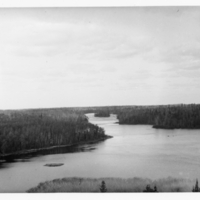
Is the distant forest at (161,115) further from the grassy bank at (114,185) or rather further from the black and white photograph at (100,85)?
the grassy bank at (114,185)

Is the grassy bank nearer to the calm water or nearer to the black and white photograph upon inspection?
the black and white photograph

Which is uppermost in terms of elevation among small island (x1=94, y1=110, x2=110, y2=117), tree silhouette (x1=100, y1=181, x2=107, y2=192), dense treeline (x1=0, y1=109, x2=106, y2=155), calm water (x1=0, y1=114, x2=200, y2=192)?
small island (x1=94, y1=110, x2=110, y2=117)

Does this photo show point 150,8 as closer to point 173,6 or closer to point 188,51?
point 173,6

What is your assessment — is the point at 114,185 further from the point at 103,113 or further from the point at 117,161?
the point at 103,113

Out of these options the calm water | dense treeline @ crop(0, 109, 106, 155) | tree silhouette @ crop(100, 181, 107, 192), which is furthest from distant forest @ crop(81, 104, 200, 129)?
tree silhouette @ crop(100, 181, 107, 192)

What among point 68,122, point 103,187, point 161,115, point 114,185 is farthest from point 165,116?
point 103,187
